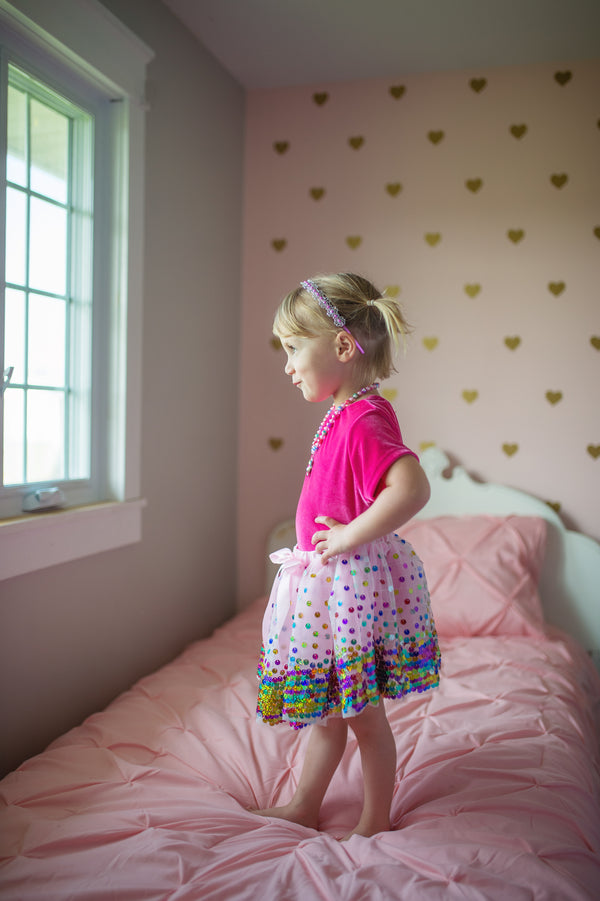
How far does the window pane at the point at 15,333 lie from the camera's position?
1.68m

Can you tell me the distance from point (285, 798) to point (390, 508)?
658mm

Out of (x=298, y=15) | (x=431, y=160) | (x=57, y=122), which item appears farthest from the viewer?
(x=431, y=160)

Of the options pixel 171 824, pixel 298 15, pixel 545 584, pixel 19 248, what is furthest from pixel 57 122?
pixel 545 584

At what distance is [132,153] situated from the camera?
1983 millimetres

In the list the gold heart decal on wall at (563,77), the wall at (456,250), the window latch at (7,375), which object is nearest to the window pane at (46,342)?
A: the window latch at (7,375)

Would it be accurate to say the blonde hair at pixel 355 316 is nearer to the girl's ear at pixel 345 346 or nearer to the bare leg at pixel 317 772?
the girl's ear at pixel 345 346

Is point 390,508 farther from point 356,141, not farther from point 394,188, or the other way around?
point 356,141

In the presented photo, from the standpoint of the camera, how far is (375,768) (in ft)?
4.19

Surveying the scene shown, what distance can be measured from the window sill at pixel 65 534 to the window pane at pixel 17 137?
796 mm

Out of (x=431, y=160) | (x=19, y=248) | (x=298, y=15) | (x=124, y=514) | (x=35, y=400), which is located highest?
(x=298, y=15)

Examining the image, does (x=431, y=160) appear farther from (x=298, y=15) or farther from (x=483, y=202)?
(x=298, y=15)

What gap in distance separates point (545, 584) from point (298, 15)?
203cm

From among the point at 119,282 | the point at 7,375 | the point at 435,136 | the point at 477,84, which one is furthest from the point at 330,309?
the point at 477,84

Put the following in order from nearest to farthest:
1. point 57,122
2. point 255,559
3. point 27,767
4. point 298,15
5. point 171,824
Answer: point 171,824, point 27,767, point 57,122, point 298,15, point 255,559
